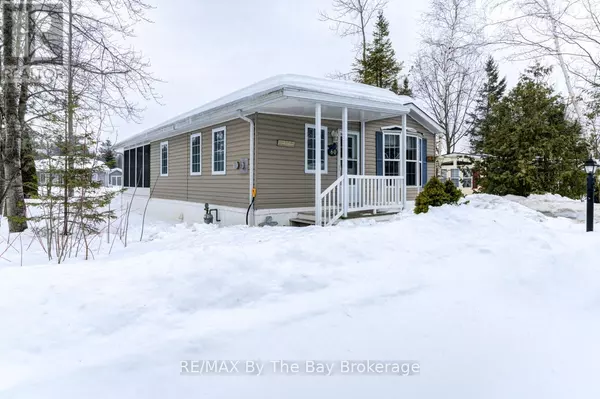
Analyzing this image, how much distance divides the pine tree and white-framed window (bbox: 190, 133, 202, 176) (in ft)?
50.6

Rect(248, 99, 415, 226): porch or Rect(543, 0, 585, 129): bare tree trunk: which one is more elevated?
Rect(543, 0, 585, 129): bare tree trunk

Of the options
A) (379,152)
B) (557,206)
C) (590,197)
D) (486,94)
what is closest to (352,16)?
(486,94)

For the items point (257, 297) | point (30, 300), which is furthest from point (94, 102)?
point (257, 297)

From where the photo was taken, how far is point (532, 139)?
12516 millimetres

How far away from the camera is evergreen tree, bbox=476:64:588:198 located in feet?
40.0

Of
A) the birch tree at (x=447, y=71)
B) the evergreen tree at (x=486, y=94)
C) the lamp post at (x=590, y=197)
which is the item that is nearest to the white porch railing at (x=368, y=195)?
the lamp post at (x=590, y=197)

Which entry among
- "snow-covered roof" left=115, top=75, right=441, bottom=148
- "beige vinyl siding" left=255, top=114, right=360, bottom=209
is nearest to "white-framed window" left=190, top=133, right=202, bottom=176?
"snow-covered roof" left=115, top=75, right=441, bottom=148

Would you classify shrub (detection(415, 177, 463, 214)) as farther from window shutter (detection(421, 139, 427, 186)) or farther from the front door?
window shutter (detection(421, 139, 427, 186))

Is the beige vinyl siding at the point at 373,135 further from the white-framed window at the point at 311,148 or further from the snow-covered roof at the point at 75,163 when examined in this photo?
the snow-covered roof at the point at 75,163

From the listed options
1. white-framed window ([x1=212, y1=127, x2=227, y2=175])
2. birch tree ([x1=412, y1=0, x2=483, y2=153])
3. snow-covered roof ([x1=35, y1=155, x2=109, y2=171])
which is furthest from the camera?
birch tree ([x1=412, y1=0, x2=483, y2=153])

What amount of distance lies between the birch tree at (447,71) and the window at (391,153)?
463 inches

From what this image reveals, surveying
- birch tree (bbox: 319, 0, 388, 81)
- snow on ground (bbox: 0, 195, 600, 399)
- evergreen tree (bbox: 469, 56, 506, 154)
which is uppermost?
birch tree (bbox: 319, 0, 388, 81)

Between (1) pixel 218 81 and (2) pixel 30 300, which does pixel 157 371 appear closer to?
(2) pixel 30 300

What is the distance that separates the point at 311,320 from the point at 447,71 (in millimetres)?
22366
